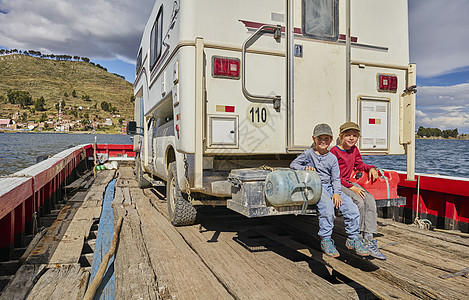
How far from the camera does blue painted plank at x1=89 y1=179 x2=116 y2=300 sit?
295cm

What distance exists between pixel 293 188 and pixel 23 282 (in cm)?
246

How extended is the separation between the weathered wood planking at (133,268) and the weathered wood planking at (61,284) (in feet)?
0.97

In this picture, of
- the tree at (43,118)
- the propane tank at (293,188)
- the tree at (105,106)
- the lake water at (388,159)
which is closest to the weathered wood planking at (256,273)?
the propane tank at (293,188)

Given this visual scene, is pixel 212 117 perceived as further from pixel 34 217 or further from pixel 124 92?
pixel 124 92

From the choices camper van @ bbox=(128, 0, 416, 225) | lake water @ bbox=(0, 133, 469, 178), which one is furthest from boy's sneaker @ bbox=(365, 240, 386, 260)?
lake water @ bbox=(0, 133, 469, 178)

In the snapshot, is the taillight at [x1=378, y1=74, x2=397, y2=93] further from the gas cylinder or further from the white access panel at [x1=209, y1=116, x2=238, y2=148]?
the white access panel at [x1=209, y1=116, x2=238, y2=148]

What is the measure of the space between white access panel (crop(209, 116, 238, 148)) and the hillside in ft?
417

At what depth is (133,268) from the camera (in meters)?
3.36

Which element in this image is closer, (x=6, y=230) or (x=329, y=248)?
(x=329, y=248)

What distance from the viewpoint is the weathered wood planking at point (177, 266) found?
9.45 feet

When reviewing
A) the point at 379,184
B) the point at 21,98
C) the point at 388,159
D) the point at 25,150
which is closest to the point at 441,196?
the point at 379,184

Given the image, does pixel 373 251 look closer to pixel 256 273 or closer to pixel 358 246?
pixel 358 246

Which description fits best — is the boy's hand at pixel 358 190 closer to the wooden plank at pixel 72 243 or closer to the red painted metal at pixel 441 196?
the red painted metal at pixel 441 196

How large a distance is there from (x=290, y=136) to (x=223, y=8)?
1.65 meters
